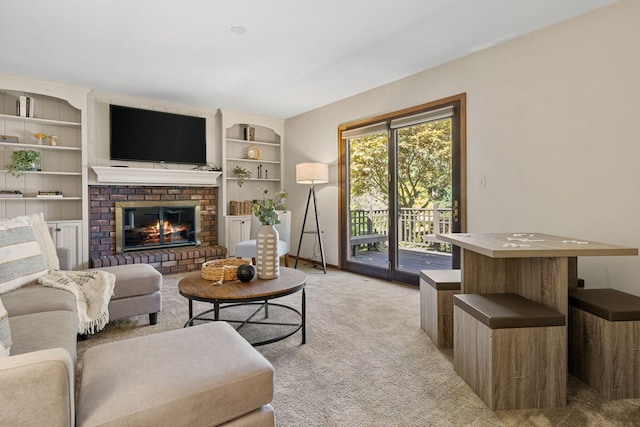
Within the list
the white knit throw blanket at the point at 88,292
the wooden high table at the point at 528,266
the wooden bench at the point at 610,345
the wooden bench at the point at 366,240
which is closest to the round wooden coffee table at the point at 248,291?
the white knit throw blanket at the point at 88,292

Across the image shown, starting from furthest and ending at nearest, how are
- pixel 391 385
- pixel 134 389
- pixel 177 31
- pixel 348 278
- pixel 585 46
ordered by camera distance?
pixel 348 278 → pixel 177 31 → pixel 585 46 → pixel 391 385 → pixel 134 389

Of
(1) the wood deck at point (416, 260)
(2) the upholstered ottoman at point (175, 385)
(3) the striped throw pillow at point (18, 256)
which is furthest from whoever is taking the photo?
(1) the wood deck at point (416, 260)

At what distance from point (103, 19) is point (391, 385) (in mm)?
3351

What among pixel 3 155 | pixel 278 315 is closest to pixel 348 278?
pixel 278 315

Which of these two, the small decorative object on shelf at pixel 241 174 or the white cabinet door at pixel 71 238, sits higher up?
the small decorative object on shelf at pixel 241 174

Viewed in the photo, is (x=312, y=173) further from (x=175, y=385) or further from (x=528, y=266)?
(x=175, y=385)

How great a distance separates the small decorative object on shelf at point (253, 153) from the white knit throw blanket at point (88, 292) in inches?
141

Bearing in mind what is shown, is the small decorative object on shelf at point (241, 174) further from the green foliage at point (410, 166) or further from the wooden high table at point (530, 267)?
the wooden high table at point (530, 267)

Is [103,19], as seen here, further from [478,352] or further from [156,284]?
[478,352]

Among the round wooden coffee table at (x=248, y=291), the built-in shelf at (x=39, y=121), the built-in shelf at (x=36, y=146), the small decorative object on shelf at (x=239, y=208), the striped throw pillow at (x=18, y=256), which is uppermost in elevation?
the built-in shelf at (x=39, y=121)

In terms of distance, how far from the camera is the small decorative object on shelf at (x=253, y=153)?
5838 mm

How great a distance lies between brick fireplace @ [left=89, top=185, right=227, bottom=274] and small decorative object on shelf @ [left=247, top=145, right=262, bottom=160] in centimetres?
97

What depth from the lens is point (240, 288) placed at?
2293mm

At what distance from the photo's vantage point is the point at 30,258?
7.52 ft
